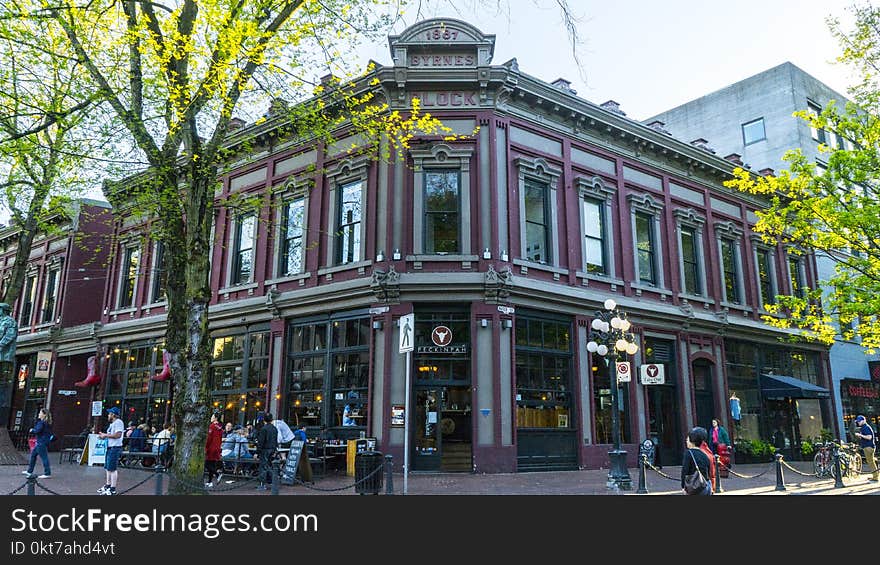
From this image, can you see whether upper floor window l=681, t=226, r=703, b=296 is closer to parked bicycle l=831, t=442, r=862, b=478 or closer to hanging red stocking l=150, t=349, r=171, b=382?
parked bicycle l=831, t=442, r=862, b=478

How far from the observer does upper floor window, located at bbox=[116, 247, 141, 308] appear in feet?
91.3

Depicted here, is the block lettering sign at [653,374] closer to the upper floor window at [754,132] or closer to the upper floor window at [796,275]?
the upper floor window at [796,275]

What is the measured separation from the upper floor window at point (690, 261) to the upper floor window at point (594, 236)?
460 centimetres

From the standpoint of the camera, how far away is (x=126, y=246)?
28609mm

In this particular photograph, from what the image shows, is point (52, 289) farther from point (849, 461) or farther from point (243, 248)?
point (849, 461)

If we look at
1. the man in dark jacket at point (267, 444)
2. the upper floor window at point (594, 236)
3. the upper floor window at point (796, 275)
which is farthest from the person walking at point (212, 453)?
the upper floor window at point (796, 275)

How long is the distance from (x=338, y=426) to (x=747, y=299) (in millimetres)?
18206

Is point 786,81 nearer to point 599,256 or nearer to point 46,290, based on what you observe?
point 599,256

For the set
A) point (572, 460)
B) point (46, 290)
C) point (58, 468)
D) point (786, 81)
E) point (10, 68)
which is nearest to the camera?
point (10, 68)

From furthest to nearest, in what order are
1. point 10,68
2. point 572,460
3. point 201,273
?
point 572,460
point 10,68
point 201,273

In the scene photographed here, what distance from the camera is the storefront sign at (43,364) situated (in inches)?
1180

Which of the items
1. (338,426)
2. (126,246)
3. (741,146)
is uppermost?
(741,146)

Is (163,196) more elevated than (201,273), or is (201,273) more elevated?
(163,196)

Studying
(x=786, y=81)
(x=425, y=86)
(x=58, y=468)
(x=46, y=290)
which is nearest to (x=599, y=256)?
(x=425, y=86)
